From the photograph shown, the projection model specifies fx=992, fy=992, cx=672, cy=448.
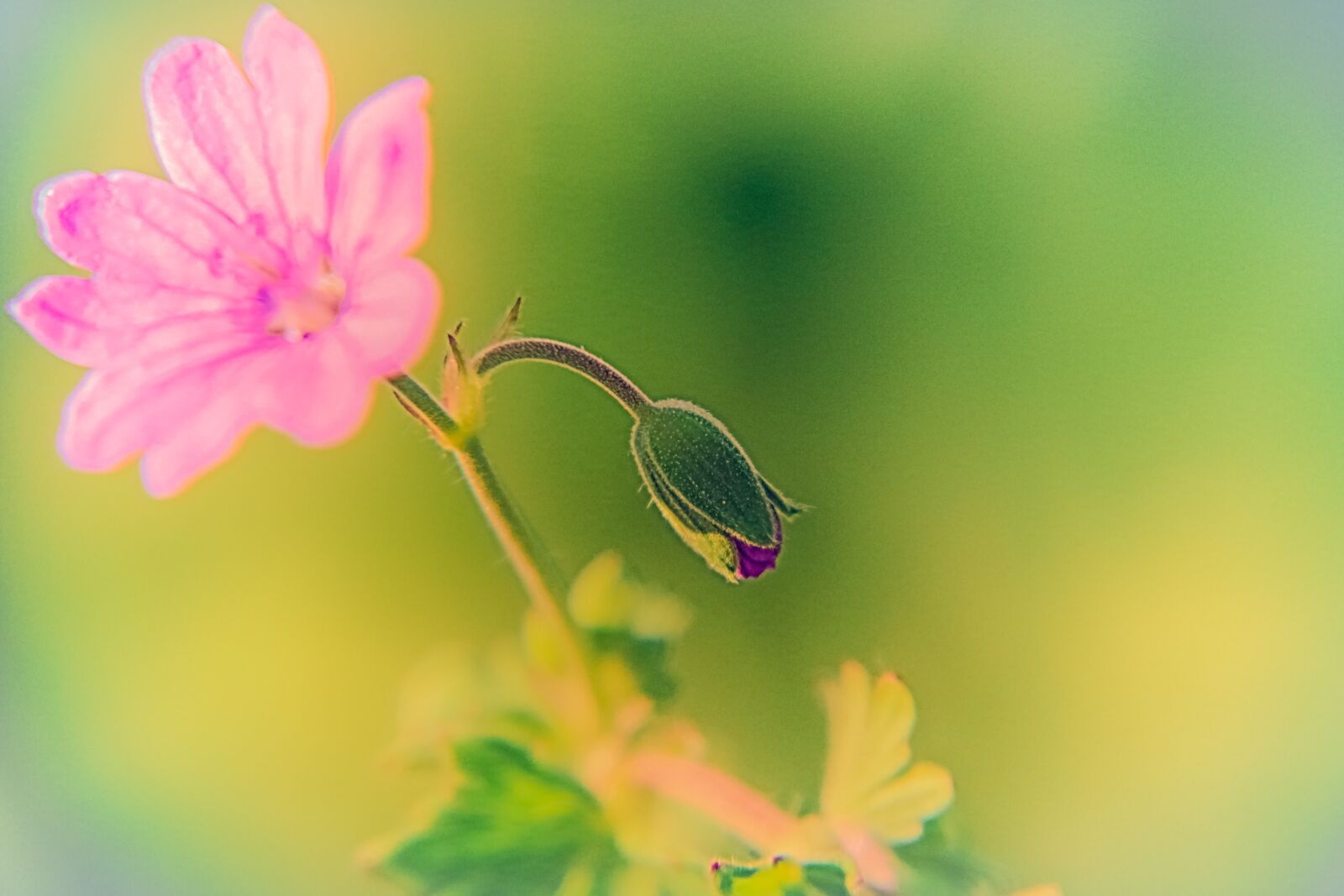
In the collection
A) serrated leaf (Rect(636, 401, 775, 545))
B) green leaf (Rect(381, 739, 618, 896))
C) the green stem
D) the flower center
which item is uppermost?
serrated leaf (Rect(636, 401, 775, 545))

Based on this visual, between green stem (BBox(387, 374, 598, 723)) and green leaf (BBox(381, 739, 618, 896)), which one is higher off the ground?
green stem (BBox(387, 374, 598, 723))

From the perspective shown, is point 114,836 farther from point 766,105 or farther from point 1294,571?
point 1294,571

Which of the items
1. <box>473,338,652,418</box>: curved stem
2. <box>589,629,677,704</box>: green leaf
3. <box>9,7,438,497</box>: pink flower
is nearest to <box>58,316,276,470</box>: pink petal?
<box>9,7,438,497</box>: pink flower

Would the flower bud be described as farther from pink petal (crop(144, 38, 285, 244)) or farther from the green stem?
pink petal (crop(144, 38, 285, 244))

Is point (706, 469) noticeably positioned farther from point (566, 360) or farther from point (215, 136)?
point (215, 136)

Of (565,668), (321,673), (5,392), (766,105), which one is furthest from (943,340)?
(5,392)

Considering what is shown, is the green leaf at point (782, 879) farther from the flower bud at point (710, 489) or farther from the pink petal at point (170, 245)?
the pink petal at point (170, 245)

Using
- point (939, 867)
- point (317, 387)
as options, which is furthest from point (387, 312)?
point (939, 867)
